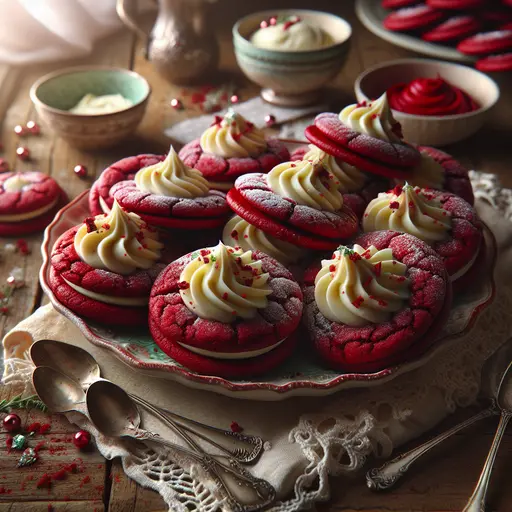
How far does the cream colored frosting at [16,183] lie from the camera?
228cm

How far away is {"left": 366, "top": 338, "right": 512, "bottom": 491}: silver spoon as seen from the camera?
1.44 metres

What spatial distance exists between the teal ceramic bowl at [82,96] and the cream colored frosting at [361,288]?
4.02 ft

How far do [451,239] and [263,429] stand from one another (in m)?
0.67

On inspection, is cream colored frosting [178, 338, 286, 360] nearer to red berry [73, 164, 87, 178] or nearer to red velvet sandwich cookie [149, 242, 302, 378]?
red velvet sandwich cookie [149, 242, 302, 378]

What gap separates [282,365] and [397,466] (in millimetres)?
325

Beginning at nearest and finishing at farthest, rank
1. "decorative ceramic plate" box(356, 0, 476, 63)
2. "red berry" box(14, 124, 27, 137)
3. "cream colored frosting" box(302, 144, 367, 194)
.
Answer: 1. "cream colored frosting" box(302, 144, 367, 194)
2. "red berry" box(14, 124, 27, 137)
3. "decorative ceramic plate" box(356, 0, 476, 63)

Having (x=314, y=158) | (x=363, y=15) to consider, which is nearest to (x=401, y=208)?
(x=314, y=158)

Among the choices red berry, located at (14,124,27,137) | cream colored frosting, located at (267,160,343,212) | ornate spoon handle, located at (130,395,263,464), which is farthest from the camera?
red berry, located at (14,124,27,137)

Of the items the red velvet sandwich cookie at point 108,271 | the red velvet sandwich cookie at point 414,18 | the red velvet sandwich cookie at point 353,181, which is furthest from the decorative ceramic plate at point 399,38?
the red velvet sandwich cookie at point 108,271

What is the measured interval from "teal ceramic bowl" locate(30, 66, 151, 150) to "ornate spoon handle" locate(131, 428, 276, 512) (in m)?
1.38

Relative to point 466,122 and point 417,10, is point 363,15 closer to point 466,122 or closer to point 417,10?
point 417,10

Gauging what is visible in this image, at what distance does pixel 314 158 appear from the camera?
2.01 meters

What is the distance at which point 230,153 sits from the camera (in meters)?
2.04

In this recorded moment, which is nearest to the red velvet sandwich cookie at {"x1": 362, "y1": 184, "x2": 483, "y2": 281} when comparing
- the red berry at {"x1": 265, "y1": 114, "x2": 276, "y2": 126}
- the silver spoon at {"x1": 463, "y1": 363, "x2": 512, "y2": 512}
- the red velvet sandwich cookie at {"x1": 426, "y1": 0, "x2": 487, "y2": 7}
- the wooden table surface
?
the silver spoon at {"x1": 463, "y1": 363, "x2": 512, "y2": 512}
